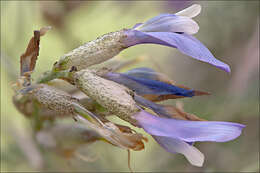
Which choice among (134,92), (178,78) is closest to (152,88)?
(134,92)

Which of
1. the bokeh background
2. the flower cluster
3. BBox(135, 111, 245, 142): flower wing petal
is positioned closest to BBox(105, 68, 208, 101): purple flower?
the flower cluster

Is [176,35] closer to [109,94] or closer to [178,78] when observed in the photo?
[109,94]

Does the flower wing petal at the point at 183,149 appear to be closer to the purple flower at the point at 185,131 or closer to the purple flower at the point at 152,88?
the purple flower at the point at 185,131

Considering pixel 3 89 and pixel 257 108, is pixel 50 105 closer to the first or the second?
pixel 257 108

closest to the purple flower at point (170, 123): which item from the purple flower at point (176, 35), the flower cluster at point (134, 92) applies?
the flower cluster at point (134, 92)

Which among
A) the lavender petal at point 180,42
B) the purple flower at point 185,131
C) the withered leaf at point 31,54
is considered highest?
the lavender petal at point 180,42

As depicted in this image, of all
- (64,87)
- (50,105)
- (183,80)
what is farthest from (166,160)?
(50,105)

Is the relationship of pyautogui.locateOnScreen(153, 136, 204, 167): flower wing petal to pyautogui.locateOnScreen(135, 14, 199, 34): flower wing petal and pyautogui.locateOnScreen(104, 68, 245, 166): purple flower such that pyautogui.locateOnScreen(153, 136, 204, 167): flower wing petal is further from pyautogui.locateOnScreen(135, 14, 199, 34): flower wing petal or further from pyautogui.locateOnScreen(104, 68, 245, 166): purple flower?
pyautogui.locateOnScreen(135, 14, 199, 34): flower wing petal
